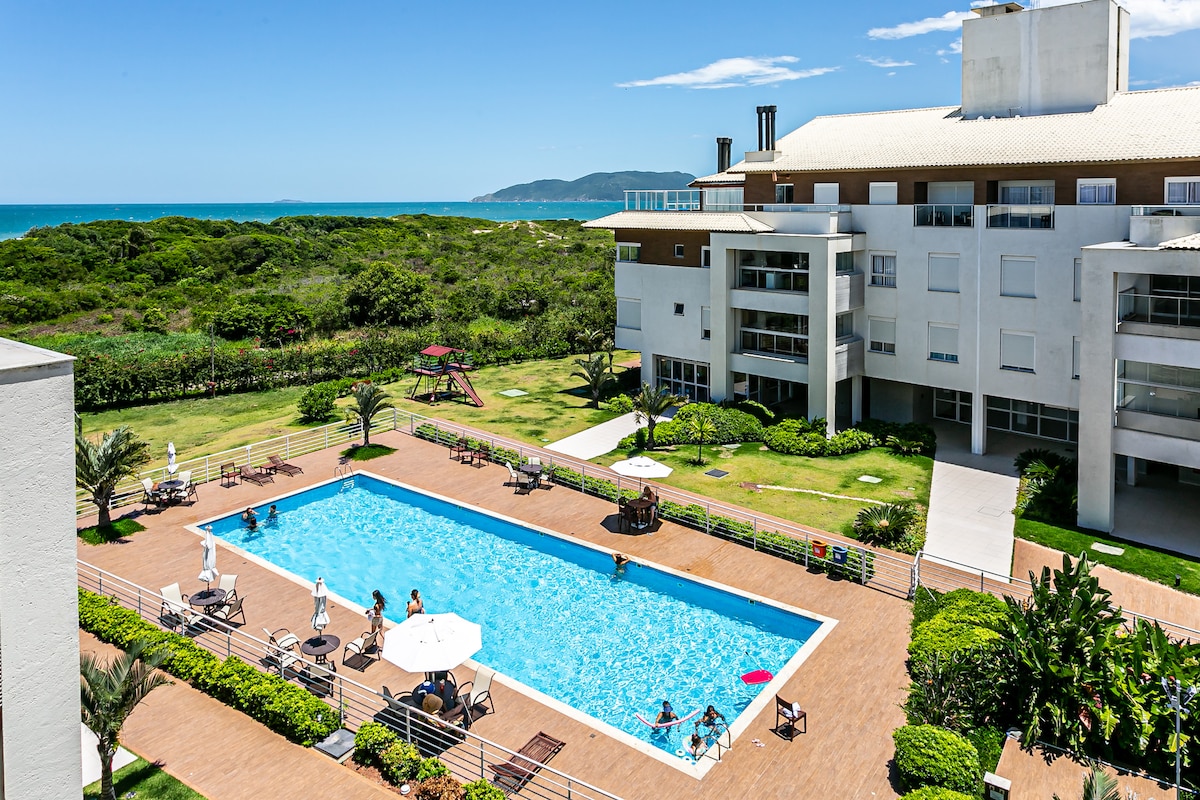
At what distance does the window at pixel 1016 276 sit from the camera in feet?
96.6

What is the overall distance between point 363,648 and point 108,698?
6200mm

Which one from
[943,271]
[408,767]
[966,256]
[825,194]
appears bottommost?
[408,767]

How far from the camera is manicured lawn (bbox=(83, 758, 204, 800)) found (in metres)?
13.6

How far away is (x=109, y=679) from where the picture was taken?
13.2m

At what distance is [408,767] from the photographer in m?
14.5

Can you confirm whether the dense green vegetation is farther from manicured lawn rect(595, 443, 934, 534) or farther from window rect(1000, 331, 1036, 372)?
window rect(1000, 331, 1036, 372)

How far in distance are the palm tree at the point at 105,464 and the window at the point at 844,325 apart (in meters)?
25.1

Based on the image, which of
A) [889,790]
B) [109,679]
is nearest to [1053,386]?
[889,790]

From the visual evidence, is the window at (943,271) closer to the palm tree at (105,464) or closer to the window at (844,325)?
the window at (844,325)

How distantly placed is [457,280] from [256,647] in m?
58.1

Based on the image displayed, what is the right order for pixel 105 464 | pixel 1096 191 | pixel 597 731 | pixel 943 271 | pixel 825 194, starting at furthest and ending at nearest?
1. pixel 825 194
2. pixel 943 271
3. pixel 1096 191
4. pixel 105 464
5. pixel 597 731

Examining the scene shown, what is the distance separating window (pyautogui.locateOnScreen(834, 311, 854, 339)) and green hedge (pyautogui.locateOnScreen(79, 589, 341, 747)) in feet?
79.6

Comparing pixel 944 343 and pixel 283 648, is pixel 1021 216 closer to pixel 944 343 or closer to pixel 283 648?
pixel 944 343

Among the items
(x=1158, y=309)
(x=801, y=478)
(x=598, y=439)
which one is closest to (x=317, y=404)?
(x=598, y=439)
